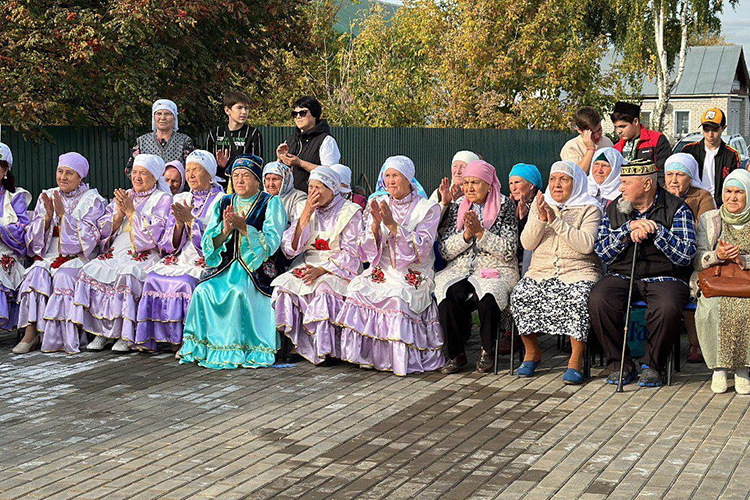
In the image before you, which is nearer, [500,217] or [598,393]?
[598,393]

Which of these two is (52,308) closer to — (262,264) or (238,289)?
(238,289)

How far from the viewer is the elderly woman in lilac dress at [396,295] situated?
848 cm

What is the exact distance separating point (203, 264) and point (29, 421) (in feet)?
8.39

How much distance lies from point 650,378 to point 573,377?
55 cm

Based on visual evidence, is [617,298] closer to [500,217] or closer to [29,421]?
[500,217]

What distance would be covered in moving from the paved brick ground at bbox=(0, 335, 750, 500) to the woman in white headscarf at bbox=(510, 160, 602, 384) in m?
0.39

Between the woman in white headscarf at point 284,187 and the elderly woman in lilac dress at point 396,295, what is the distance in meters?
0.88

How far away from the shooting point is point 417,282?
862 cm

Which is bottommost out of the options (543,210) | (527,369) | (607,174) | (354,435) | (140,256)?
(354,435)

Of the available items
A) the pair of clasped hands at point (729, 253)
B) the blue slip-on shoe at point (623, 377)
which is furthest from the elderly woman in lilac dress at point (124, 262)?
the pair of clasped hands at point (729, 253)

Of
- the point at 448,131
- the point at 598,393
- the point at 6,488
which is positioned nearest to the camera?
the point at 6,488

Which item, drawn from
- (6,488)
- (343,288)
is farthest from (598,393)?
(6,488)

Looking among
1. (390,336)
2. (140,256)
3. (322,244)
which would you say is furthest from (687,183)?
(140,256)

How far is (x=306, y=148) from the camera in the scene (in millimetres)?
10328
